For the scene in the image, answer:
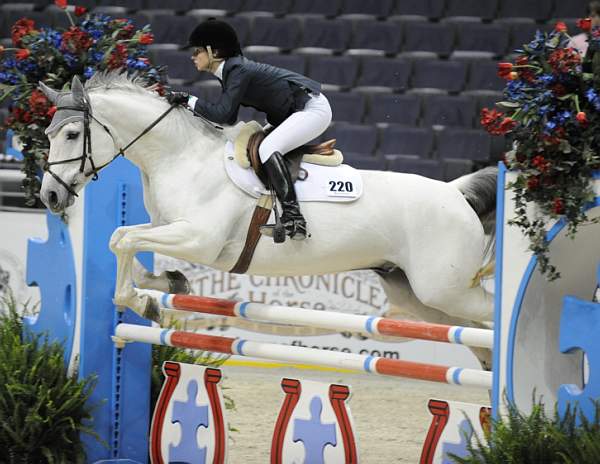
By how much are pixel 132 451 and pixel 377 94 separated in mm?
5288

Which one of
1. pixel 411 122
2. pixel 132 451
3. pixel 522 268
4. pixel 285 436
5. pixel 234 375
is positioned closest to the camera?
pixel 522 268

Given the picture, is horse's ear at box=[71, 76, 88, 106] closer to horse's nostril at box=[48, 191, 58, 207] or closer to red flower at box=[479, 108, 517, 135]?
horse's nostril at box=[48, 191, 58, 207]

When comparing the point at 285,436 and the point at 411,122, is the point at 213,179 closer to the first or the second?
the point at 285,436

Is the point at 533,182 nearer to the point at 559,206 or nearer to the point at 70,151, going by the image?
the point at 559,206

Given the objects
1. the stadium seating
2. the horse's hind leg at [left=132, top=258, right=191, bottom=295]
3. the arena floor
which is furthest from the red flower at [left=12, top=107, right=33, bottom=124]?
the stadium seating

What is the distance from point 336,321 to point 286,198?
525 mm

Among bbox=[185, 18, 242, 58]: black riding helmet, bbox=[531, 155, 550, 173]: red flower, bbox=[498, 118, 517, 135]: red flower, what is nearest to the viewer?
bbox=[531, 155, 550, 173]: red flower

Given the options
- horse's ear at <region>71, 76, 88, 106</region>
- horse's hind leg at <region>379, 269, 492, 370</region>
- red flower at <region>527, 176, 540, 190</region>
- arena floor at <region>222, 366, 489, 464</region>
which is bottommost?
arena floor at <region>222, 366, 489, 464</region>

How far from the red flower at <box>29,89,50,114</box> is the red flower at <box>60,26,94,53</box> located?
220mm

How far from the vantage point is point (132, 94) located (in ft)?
13.2

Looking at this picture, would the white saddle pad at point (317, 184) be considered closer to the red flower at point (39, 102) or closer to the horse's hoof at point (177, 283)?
the horse's hoof at point (177, 283)

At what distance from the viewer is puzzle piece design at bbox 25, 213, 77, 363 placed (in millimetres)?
4145

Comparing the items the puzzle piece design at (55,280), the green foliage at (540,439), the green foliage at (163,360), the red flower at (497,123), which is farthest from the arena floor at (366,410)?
the red flower at (497,123)

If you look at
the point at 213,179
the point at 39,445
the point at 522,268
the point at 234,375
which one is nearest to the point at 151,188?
the point at 213,179
